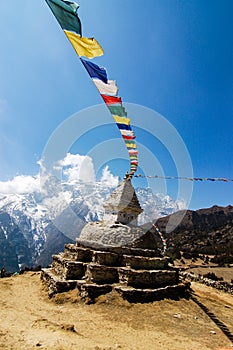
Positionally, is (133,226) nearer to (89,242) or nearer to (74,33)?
(89,242)

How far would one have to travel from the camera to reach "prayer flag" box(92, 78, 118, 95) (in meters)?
9.87

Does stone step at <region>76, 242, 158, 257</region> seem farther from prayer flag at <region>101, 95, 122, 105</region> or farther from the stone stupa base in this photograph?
prayer flag at <region>101, 95, 122, 105</region>

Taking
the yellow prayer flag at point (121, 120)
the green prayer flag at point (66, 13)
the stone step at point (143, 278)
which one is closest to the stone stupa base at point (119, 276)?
the stone step at point (143, 278)

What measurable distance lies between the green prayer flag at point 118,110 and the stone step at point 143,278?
8792 millimetres

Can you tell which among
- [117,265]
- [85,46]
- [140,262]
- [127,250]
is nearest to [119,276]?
[117,265]

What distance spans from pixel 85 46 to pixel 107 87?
2536 mm

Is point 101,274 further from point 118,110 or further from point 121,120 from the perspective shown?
point 118,110

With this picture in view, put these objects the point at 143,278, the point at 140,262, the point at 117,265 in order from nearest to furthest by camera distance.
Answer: the point at 143,278 < the point at 140,262 < the point at 117,265

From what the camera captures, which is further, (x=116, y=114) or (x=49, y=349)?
(x=116, y=114)

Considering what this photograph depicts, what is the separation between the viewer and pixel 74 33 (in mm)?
7441

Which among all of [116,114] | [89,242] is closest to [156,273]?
[89,242]

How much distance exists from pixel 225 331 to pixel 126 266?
597 cm

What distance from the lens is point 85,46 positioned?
7.91 metres

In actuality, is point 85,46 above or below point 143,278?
above
